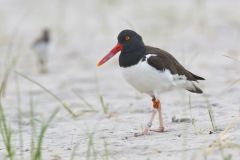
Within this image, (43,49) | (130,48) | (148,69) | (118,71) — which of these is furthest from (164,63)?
(43,49)

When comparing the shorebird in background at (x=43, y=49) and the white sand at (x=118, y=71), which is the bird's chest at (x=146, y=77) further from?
the shorebird in background at (x=43, y=49)

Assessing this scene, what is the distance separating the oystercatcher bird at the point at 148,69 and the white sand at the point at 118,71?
1.12ft

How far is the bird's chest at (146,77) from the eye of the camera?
553 centimetres

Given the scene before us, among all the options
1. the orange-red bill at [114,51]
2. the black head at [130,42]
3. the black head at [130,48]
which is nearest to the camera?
the black head at [130,48]

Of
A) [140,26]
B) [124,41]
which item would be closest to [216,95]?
[124,41]

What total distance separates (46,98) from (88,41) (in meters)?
4.15

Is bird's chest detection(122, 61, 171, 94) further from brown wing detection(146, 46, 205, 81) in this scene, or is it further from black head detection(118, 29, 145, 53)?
black head detection(118, 29, 145, 53)

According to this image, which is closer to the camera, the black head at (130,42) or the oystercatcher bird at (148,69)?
the oystercatcher bird at (148,69)

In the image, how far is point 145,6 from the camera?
14.7 metres

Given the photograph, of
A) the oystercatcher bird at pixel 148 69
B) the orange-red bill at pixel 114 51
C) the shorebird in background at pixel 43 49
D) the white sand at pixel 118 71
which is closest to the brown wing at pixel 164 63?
the oystercatcher bird at pixel 148 69

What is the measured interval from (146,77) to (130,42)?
0.44 meters

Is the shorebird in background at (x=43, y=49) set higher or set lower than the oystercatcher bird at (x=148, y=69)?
higher

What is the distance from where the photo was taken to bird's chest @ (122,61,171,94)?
18.1 ft

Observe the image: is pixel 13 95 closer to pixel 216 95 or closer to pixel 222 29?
pixel 216 95
